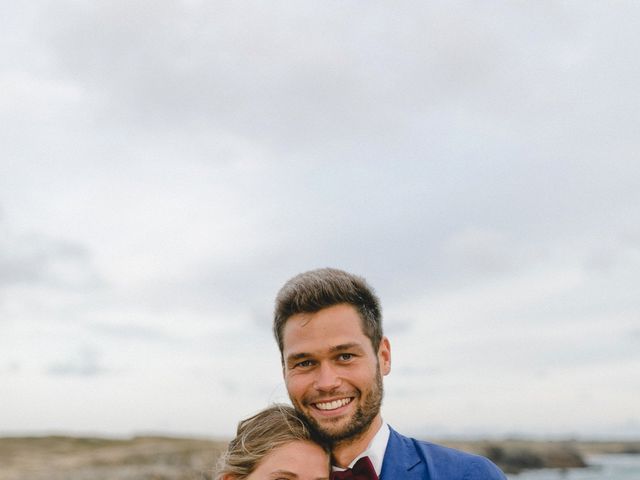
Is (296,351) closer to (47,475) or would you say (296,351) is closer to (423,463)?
(423,463)

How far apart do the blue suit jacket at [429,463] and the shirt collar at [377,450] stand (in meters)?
0.04

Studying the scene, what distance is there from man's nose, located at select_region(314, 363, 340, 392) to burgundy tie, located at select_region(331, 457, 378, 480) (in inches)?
17.1

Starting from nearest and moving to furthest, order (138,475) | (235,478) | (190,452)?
(235,478)
(138,475)
(190,452)

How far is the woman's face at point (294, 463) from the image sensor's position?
13.7 feet

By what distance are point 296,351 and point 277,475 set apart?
710 mm

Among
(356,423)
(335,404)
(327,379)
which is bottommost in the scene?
(356,423)

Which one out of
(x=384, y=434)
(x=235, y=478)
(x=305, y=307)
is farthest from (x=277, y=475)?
(x=305, y=307)

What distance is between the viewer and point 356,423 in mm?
4242

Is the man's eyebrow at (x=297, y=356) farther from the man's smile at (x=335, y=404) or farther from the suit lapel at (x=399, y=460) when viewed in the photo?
the suit lapel at (x=399, y=460)

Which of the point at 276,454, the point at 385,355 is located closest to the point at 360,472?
the point at 276,454

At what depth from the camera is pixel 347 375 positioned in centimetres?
425

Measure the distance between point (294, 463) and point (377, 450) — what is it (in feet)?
1.60

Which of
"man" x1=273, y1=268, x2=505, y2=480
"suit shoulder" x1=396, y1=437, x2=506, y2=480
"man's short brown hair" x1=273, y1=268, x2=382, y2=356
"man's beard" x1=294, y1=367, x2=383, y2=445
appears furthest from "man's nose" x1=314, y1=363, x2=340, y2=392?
"suit shoulder" x1=396, y1=437, x2=506, y2=480

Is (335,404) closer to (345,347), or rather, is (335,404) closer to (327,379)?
(327,379)
